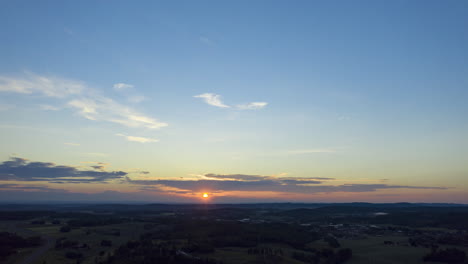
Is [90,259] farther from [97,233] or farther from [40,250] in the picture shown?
[97,233]

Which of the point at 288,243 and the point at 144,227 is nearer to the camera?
the point at 288,243

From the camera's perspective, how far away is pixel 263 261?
271 ft

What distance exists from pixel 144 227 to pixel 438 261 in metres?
118

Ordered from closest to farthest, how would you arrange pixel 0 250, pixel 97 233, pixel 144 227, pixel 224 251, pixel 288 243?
1. pixel 0 250
2. pixel 224 251
3. pixel 288 243
4. pixel 97 233
5. pixel 144 227

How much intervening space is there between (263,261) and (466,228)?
5153 inches

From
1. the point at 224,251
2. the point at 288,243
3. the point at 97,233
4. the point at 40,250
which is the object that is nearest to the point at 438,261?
the point at 288,243

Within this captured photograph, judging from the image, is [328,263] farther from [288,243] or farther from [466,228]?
[466,228]

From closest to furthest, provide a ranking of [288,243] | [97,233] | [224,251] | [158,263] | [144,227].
Answer: [158,263] < [224,251] < [288,243] < [97,233] < [144,227]

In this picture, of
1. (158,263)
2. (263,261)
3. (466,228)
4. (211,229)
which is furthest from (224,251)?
(466,228)

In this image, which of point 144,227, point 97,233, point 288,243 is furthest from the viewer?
point 144,227

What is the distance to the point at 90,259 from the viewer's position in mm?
86750

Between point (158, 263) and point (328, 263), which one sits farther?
point (328, 263)

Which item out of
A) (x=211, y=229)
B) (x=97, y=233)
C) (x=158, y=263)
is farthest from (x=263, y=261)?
(x=97, y=233)

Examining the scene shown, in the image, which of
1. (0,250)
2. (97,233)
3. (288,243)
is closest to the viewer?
(0,250)
